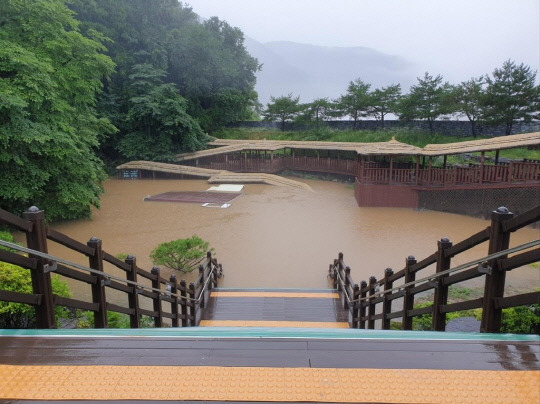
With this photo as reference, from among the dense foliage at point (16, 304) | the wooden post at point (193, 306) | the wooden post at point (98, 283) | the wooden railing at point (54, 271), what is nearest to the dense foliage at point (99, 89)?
the dense foliage at point (16, 304)

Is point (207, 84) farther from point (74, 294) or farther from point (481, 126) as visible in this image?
point (74, 294)

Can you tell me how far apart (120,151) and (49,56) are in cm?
1509

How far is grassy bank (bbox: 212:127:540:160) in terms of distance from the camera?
73.5 feet

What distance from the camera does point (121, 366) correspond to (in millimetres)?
2199

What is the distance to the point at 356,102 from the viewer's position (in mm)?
29438

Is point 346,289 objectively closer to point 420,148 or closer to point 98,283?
point 98,283

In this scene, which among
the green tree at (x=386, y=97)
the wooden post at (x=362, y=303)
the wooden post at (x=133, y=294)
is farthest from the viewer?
the green tree at (x=386, y=97)

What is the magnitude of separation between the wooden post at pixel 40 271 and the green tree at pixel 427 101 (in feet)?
82.5

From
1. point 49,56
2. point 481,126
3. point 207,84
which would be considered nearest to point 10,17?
point 49,56

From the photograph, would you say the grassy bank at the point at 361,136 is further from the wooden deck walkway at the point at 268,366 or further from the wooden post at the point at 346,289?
the wooden deck walkway at the point at 268,366

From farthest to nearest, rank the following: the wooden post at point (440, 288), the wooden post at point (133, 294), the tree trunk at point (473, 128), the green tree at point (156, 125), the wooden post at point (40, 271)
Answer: the green tree at point (156, 125)
the tree trunk at point (473, 128)
the wooden post at point (133, 294)
the wooden post at point (440, 288)
the wooden post at point (40, 271)

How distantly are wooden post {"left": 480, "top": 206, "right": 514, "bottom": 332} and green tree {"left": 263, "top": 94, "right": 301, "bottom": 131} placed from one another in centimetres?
3066

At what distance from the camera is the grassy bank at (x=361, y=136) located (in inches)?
882

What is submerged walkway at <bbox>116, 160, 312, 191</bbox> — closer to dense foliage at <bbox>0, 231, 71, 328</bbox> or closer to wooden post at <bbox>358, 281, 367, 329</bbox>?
wooden post at <bbox>358, 281, 367, 329</bbox>
